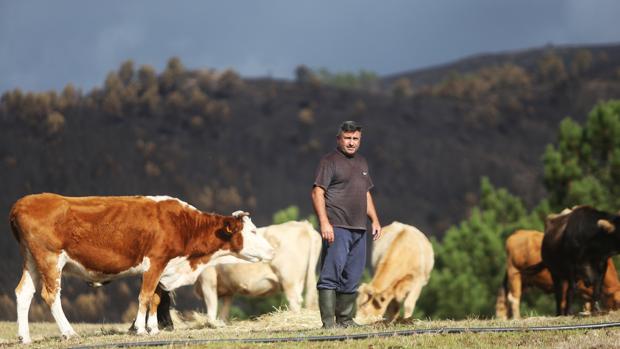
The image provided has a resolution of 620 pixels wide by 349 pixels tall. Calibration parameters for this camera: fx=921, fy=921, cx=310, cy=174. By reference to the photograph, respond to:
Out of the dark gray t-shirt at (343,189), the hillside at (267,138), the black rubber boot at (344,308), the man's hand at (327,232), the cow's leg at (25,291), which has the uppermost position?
the hillside at (267,138)

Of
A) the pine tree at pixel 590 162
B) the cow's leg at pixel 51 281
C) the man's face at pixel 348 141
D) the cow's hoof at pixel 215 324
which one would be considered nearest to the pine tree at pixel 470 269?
the pine tree at pixel 590 162

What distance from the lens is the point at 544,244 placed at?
1598cm

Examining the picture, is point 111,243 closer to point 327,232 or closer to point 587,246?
point 327,232

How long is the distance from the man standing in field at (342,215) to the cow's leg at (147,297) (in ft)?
6.95

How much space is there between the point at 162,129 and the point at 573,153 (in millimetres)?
53810

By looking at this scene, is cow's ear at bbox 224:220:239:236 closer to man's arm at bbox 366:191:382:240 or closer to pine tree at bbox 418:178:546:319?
man's arm at bbox 366:191:382:240

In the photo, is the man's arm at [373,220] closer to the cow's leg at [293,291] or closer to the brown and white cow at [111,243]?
the brown and white cow at [111,243]

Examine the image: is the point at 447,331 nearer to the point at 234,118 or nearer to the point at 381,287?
the point at 381,287

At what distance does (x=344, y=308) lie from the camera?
1076 cm

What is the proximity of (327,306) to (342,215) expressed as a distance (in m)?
1.05

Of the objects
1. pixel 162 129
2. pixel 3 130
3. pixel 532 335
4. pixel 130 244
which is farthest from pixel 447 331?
pixel 162 129

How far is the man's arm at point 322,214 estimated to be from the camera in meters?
10.1

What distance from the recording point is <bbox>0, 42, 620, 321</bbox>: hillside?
215 ft

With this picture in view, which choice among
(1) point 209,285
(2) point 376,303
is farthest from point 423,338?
(1) point 209,285
